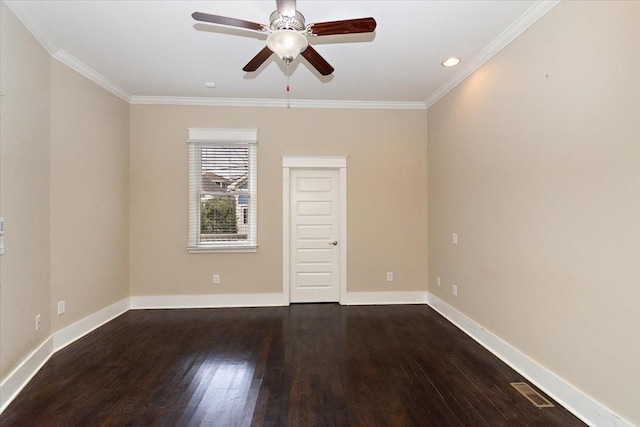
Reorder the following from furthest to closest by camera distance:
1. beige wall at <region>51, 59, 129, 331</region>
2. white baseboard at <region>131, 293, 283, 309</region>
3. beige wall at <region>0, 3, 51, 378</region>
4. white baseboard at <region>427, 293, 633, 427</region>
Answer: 1. white baseboard at <region>131, 293, 283, 309</region>
2. beige wall at <region>51, 59, 129, 331</region>
3. beige wall at <region>0, 3, 51, 378</region>
4. white baseboard at <region>427, 293, 633, 427</region>

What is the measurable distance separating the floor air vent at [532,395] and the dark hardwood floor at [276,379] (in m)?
0.05

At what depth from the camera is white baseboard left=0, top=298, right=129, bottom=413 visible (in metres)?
2.16

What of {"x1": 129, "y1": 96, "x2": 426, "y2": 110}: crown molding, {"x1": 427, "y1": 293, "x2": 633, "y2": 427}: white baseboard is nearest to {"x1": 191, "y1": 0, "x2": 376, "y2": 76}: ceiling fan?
{"x1": 129, "y1": 96, "x2": 426, "y2": 110}: crown molding

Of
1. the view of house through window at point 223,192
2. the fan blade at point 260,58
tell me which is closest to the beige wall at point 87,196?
the view of house through window at point 223,192

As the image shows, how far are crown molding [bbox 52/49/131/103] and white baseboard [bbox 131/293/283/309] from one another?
2.82 metres

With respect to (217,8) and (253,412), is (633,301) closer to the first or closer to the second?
(253,412)

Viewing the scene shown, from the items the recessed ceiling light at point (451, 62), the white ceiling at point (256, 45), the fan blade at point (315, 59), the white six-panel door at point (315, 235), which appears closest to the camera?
the fan blade at point (315, 59)

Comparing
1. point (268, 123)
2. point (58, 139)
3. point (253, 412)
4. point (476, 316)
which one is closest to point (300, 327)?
point (253, 412)

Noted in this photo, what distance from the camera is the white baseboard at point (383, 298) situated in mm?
4305

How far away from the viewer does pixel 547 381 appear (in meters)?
2.23

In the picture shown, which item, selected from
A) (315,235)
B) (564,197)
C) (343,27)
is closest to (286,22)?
(343,27)

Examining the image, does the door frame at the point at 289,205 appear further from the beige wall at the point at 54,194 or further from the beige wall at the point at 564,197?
the beige wall at the point at 54,194

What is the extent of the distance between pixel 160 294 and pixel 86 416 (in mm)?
2239

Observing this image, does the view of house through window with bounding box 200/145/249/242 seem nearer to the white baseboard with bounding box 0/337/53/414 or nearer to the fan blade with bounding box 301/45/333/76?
the white baseboard with bounding box 0/337/53/414
